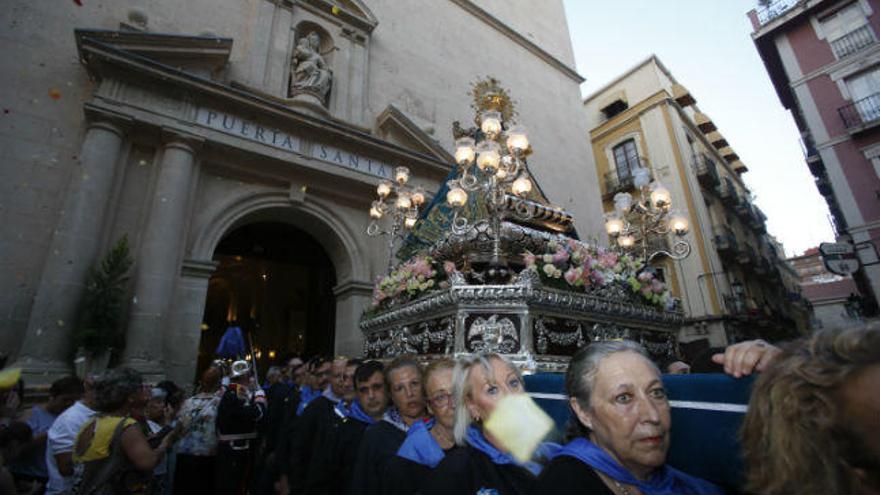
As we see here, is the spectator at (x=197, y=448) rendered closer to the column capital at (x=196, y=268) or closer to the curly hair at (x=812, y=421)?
the column capital at (x=196, y=268)

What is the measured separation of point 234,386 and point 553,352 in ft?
10.6

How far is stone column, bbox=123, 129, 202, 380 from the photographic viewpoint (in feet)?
17.9

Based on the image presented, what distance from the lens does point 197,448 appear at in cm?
413

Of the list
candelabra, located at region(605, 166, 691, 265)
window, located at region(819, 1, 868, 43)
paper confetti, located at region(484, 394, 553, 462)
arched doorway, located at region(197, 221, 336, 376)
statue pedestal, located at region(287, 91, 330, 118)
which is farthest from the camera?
window, located at region(819, 1, 868, 43)

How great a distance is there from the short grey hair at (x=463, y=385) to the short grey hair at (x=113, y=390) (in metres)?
2.16

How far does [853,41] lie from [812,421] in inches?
779

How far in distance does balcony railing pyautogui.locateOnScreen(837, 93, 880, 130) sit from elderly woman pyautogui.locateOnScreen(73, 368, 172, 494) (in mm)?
18699

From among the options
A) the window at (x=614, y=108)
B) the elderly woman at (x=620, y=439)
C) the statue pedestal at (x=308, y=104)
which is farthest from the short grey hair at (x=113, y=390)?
the window at (x=614, y=108)

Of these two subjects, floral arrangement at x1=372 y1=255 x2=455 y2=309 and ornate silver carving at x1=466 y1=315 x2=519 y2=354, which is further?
floral arrangement at x1=372 y1=255 x2=455 y2=309

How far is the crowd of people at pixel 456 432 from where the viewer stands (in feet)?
3.13

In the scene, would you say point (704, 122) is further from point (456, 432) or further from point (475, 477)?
point (475, 477)

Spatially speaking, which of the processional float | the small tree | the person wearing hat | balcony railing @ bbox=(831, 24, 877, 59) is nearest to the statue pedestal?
the small tree

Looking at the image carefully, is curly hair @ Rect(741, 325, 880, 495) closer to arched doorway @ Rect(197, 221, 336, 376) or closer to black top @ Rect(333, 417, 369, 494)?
black top @ Rect(333, 417, 369, 494)

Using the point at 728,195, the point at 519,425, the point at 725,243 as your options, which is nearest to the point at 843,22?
the point at 728,195
